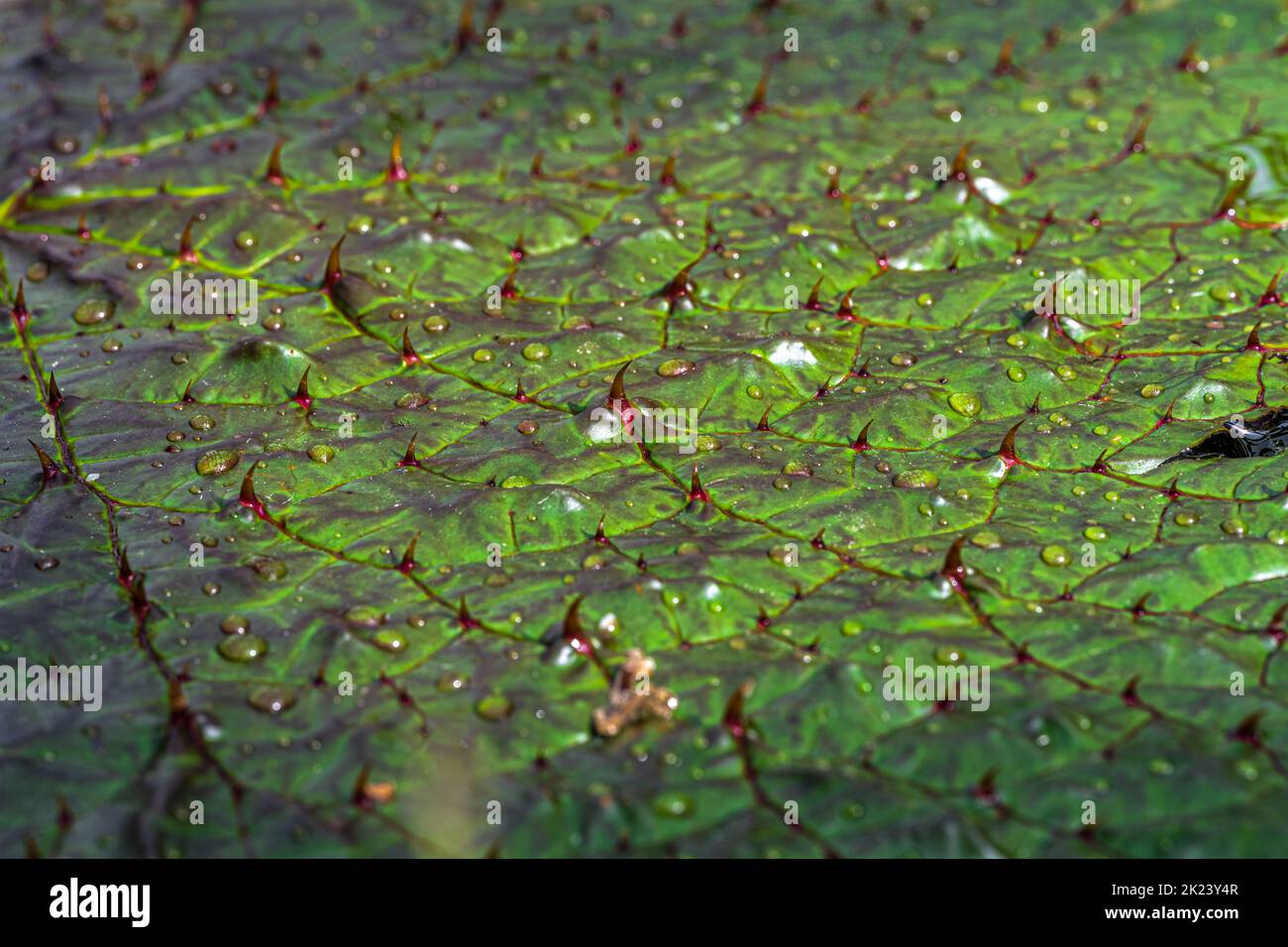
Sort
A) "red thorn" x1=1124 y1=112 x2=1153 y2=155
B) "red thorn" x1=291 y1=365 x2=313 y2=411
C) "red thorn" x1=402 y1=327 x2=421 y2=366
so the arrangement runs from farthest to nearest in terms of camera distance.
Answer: "red thorn" x1=1124 y1=112 x2=1153 y2=155
"red thorn" x1=402 y1=327 x2=421 y2=366
"red thorn" x1=291 y1=365 x2=313 y2=411

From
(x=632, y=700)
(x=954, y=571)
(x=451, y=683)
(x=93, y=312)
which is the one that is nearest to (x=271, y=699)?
(x=451, y=683)

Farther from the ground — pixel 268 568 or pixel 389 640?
pixel 268 568

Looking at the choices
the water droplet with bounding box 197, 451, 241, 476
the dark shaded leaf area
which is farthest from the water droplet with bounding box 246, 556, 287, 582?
the water droplet with bounding box 197, 451, 241, 476

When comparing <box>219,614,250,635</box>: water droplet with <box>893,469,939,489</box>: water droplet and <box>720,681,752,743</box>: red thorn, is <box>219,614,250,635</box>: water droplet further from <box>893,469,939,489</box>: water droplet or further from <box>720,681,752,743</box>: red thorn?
<box>893,469,939,489</box>: water droplet

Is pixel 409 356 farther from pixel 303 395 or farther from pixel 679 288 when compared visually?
pixel 679 288

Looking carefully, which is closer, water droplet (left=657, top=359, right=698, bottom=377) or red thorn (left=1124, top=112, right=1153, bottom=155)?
water droplet (left=657, top=359, right=698, bottom=377)

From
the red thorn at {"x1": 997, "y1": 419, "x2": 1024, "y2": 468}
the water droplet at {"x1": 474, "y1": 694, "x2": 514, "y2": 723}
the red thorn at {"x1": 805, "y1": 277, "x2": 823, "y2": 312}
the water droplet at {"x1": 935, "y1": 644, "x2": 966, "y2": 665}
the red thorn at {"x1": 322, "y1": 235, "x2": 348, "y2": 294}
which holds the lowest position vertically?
the water droplet at {"x1": 474, "y1": 694, "x2": 514, "y2": 723}

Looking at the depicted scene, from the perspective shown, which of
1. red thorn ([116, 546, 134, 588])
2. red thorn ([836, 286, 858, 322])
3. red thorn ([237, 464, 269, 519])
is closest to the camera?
red thorn ([116, 546, 134, 588])
